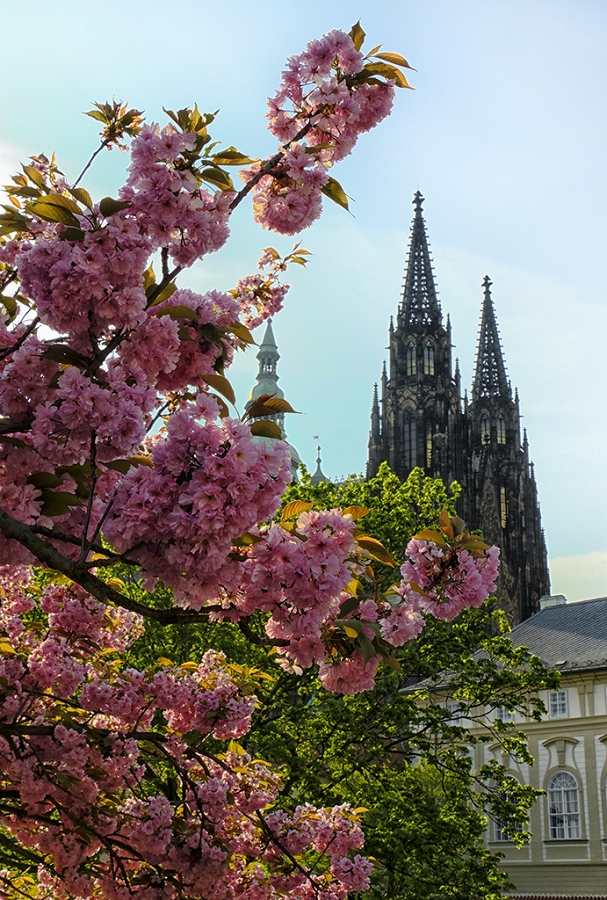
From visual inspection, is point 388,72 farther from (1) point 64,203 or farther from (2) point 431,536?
(2) point 431,536

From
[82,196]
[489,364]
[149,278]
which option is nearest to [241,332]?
[149,278]

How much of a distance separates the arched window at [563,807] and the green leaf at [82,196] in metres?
31.7

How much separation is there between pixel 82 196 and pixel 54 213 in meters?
0.18

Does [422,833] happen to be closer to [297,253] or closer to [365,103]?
[297,253]

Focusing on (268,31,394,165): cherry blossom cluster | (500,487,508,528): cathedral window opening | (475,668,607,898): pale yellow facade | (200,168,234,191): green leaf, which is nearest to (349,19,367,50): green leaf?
(268,31,394,165): cherry blossom cluster

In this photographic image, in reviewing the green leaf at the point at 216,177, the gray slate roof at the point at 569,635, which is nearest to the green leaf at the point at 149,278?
the green leaf at the point at 216,177

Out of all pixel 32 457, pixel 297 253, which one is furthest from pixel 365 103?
pixel 32 457

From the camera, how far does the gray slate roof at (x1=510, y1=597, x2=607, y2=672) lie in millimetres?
32625

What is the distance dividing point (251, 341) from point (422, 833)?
12242mm

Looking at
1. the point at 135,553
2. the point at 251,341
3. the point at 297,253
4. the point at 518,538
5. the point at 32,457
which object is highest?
the point at 518,538

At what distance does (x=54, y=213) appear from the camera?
3729 mm

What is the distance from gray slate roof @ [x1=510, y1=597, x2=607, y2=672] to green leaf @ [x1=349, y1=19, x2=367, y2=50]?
96.1ft

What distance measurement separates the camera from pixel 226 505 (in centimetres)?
325

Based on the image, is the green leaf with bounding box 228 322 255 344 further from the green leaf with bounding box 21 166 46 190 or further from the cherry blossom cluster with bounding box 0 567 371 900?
the cherry blossom cluster with bounding box 0 567 371 900
